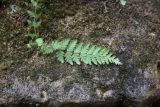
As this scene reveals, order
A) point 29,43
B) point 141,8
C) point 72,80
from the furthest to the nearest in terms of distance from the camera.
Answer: point 141,8 → point 29,43 → point 72,80

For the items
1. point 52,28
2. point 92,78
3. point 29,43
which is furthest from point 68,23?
point 92,78

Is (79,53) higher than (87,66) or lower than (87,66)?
higher

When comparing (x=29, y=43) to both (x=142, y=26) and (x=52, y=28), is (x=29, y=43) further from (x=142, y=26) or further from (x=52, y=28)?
(x=142, y=26)
